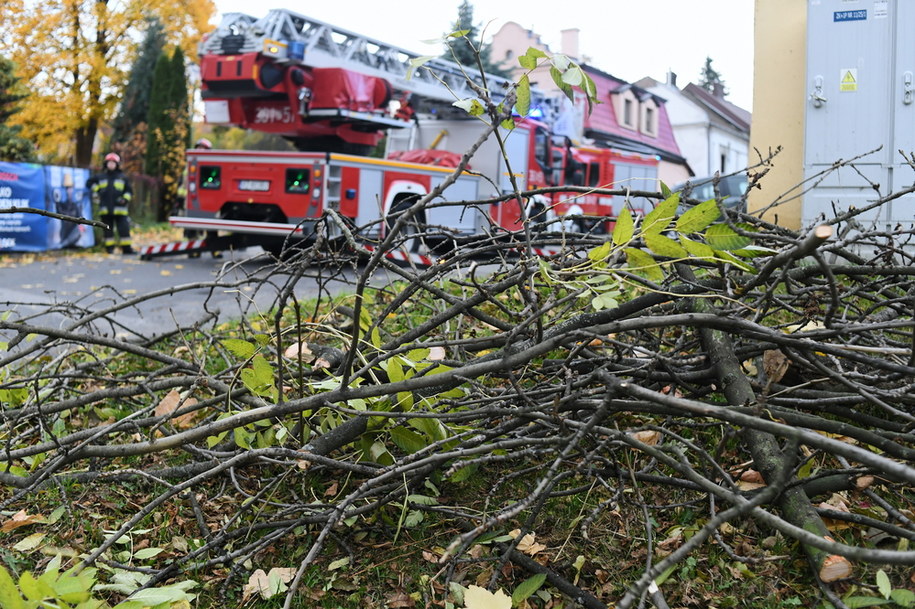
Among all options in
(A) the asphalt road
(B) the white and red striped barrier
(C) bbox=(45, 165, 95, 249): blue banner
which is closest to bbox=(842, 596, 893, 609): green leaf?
(A) the asphalt road

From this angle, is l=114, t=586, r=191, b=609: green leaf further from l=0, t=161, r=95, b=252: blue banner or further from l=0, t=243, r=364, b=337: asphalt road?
l=0, t=161, r=95, b=252: blue banner

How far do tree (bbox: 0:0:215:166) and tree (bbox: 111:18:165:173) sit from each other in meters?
7.84

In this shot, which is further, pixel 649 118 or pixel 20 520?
pixel 649 118

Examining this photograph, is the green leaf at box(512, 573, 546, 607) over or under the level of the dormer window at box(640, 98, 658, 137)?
under

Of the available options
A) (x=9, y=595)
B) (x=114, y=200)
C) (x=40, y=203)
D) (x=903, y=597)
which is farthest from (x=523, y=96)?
(x=40, y=203)

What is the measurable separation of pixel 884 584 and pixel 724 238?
955mm

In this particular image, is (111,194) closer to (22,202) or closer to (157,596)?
(22,202)

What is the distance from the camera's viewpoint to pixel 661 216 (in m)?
2.12

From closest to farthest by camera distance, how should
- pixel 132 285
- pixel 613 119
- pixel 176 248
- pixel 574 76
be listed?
1. pixel 574 76
2. pixel 132 285
3. pixel 176 248
4. pixel 613 119

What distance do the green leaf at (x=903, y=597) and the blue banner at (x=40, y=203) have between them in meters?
13.7

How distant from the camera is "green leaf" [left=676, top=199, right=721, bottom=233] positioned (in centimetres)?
208

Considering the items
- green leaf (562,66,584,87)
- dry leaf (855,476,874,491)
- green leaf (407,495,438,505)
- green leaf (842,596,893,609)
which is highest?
green leaf (562,66,584,87)

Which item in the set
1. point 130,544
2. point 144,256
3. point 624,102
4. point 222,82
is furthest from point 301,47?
point 624,102

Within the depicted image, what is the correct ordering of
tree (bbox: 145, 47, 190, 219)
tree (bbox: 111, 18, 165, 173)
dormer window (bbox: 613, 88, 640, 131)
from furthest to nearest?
dormer window (bbox: 613, 88, 640, 131), tree (bbox: 111, 18, 165, 173), tree (bbox: 145, 47, 190, 219)
